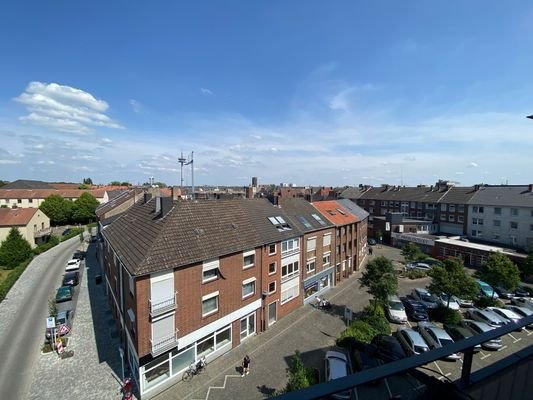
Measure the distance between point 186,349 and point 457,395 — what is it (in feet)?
54.4

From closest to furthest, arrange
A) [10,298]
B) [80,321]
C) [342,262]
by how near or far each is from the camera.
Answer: [80,321] → [10,298] → [342,262]

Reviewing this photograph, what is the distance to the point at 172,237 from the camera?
15961 millimetres

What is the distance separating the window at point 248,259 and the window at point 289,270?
4274 mm

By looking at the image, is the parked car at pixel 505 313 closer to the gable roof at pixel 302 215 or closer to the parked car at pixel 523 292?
the parked car at pixel 523 292

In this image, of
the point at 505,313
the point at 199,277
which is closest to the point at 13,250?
the point at 199,277

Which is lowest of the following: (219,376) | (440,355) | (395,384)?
(219,376)

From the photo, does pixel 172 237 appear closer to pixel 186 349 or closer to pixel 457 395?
pixel 186 349

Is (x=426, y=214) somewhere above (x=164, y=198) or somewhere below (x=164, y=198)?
below

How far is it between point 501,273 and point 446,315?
8.33 m

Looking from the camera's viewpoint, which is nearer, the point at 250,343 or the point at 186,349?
the point at 186,349

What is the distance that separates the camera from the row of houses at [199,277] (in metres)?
14.3

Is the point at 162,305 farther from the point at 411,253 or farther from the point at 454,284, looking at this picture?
the point at 411,253

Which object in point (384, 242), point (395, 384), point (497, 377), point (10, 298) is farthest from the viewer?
point (384, 242)

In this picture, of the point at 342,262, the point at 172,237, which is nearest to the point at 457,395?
the point at 172,237
